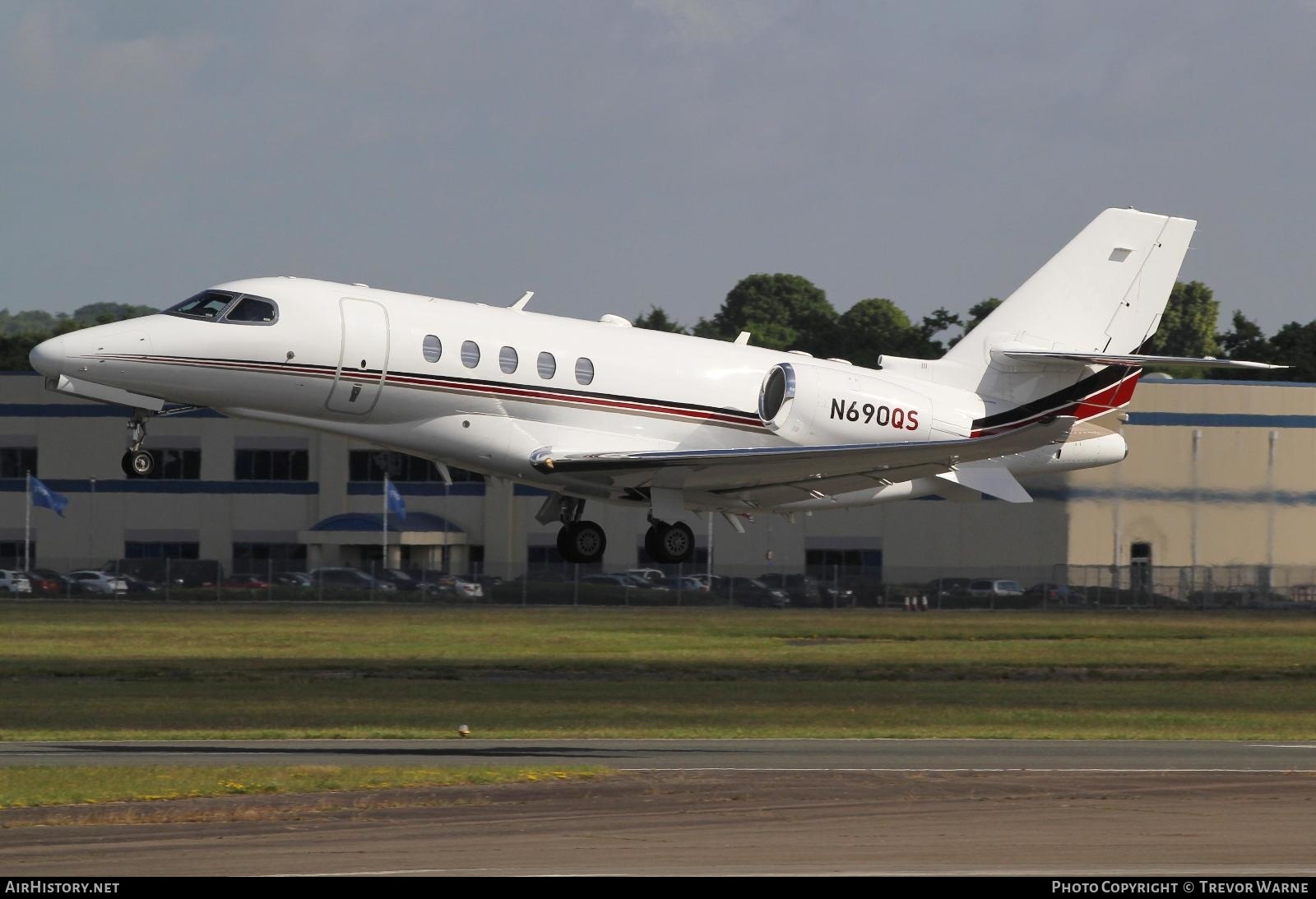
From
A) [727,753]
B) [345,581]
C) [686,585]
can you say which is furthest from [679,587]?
[727,753]

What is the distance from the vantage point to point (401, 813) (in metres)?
19.2

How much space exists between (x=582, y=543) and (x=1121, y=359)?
27.2 ft

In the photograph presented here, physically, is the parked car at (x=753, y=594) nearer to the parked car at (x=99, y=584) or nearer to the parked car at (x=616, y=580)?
the parked car at (x=616, y=580)

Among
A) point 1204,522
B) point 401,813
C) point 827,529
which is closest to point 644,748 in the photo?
point 401,813

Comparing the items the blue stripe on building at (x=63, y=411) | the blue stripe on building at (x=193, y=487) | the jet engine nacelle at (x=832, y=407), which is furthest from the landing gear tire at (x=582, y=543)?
the blue stripe on building at (x=193, y=487)

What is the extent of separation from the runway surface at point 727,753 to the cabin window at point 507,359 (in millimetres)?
5607

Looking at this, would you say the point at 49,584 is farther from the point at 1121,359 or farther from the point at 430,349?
the point at 1121,359

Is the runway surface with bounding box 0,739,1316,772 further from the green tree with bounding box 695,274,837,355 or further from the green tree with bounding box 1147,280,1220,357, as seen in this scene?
the green tree with bounding box 1147,280,1220,357

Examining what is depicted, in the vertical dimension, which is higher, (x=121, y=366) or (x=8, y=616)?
(x=121, y=366)

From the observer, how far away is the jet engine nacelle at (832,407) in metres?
25.8

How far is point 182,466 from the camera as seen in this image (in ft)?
232

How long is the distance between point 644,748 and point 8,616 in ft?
102

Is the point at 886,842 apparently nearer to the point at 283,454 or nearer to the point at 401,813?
the point at 401,813

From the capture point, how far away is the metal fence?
2250 inches
